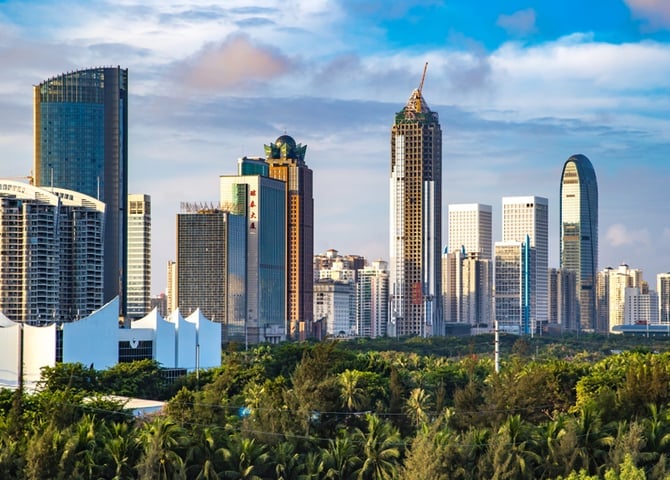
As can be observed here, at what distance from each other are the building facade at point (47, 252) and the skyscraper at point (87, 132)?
4089cm

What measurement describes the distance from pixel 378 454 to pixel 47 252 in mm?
93337

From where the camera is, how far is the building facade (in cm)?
13688

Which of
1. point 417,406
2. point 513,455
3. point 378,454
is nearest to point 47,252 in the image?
point 417,406

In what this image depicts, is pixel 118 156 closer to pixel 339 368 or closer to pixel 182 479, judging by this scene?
pixel 339 368

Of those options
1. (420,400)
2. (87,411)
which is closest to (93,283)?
(420,400)

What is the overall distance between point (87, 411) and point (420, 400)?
2435 cm

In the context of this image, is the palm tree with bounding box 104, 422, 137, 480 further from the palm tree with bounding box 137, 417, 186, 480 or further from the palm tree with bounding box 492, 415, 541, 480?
the palm tree with bounding box 492, 415, 541, 480

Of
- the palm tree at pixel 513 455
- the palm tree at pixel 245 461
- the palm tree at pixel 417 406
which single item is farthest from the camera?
the palm tree at pixel 417 406

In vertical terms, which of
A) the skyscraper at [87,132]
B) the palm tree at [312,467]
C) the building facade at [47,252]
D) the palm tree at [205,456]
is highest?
the skyscraper at [87,132]

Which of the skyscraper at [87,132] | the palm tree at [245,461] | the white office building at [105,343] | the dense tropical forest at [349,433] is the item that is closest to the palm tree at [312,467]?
the dense tropical forest at [349,433]

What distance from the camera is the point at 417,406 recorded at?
241 feet

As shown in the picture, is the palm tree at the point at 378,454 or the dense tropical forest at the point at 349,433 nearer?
the dense tropical forest at the point at 349,433

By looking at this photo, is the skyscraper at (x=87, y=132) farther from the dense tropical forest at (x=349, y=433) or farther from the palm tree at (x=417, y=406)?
the palm tree at (x=417, y=406)

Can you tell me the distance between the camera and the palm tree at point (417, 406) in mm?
72125
